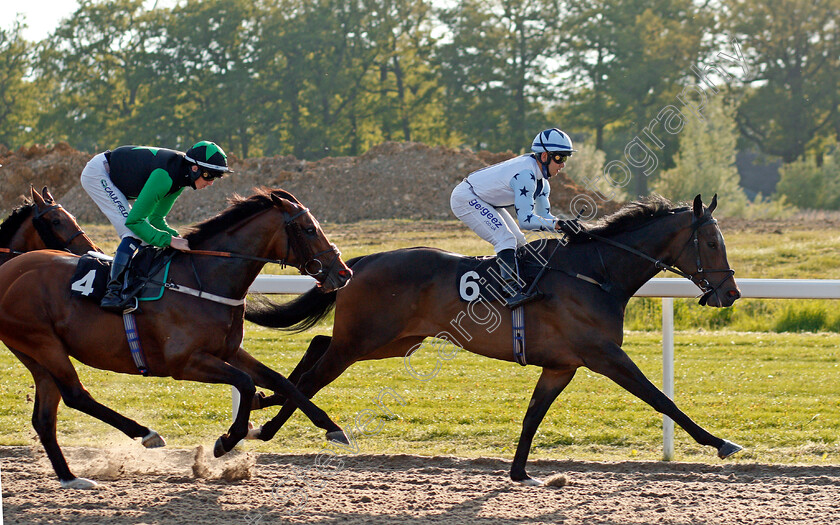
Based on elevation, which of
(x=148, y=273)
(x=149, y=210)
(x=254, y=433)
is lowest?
(x=254, y=433)

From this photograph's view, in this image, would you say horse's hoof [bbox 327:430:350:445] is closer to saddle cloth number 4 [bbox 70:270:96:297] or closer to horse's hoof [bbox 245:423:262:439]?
horse's hoof [bbox 245:423:262:439]

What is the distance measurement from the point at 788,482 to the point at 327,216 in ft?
67.3

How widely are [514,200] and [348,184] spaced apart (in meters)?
20.6

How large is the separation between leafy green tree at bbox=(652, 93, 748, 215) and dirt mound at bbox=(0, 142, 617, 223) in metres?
2.02

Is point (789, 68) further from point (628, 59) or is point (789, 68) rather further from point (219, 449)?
point (219, 449)

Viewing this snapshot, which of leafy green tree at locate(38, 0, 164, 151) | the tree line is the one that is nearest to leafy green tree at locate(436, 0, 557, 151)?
the tree line

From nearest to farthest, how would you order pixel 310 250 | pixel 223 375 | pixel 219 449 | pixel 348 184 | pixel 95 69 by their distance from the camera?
1. pixel 223 375
2. pixel 310 250
3. pixel 219 449
4. pixel 348 184
5. pixel 95 69

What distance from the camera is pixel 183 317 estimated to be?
4.49 meters

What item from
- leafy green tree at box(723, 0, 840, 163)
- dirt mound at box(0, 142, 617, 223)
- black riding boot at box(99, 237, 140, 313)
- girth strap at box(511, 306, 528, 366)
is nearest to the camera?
black riding boot at box(99, 237, 140, 313)

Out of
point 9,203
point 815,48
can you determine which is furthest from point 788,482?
point 815,48

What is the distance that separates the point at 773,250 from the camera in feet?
53.3

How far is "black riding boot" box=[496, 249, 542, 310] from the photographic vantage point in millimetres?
4809

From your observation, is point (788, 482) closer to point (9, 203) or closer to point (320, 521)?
point (320, 521)

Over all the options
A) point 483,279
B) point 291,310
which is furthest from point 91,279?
point 483,279
